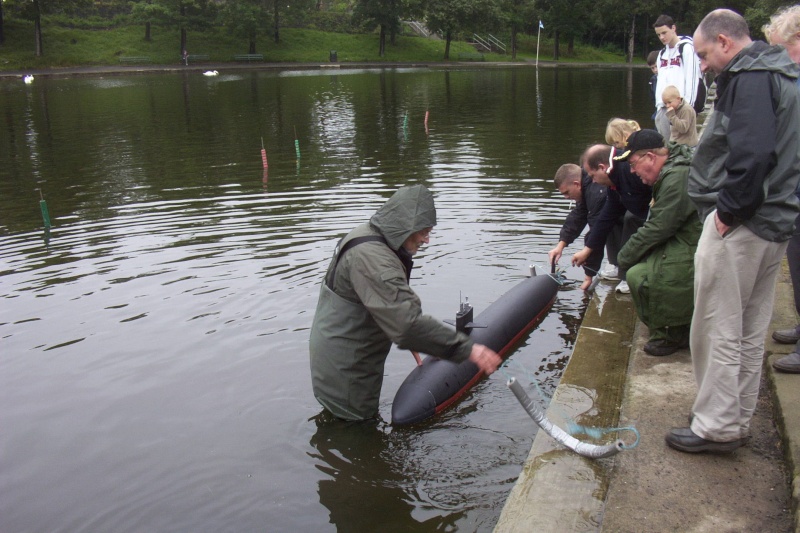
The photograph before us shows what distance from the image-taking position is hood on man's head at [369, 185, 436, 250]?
488 cm

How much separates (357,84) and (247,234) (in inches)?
1292

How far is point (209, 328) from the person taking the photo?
314 inches

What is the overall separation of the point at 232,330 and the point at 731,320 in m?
5.36

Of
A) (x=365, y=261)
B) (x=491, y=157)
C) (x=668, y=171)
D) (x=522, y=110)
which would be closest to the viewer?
(x=365, y=261)

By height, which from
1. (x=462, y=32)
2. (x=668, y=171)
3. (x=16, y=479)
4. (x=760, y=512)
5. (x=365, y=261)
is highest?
(x=462, y=32)

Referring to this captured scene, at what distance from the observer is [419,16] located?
67.9 m

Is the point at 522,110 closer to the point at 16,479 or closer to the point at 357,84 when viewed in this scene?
the point at 357,84

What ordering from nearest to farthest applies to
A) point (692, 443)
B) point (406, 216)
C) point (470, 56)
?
1. point (692, 443)
2. point (406, 216)
3. point (470, 56)

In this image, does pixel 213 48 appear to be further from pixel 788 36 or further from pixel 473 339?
pixel 788 36

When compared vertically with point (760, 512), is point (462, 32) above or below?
above

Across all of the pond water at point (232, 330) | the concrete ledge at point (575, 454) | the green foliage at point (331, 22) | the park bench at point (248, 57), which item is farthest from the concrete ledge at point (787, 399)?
the green foliage at point (331, 22)

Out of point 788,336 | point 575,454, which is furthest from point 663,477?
point 788,336

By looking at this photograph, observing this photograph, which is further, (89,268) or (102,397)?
(89,268)

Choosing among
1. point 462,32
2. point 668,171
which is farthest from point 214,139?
point 462,32
